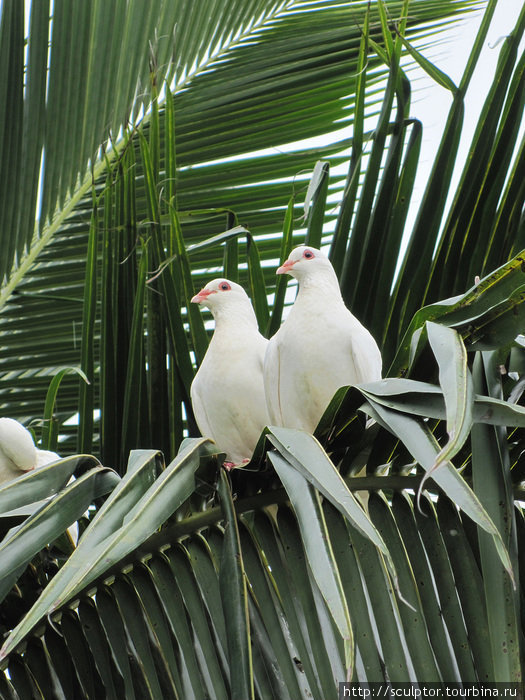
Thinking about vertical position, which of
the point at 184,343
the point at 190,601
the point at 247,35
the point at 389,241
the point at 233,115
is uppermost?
the point at 247,35

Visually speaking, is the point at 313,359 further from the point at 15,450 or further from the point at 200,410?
the point at 15,450

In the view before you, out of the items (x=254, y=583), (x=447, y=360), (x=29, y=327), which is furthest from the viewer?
(x=29, y=327)

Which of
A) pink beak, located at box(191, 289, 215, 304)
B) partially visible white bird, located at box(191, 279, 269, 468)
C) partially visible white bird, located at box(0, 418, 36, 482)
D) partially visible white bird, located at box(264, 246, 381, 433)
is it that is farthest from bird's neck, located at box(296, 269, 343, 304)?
partially visible white bird, located at box(0, 418, 36, 482)

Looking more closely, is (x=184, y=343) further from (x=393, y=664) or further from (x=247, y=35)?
(x=247, y=35)

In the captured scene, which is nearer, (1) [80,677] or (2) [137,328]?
(1) [80,677]

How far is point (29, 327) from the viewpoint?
2.64 meters

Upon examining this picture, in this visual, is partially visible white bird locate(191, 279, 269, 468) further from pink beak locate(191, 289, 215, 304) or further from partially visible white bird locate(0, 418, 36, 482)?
partially visible white bird locate(0, 418, 36, 482)

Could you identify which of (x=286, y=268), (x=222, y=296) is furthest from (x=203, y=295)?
(x=286, y=268)

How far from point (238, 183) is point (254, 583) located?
5.75 ft

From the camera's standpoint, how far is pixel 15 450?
173 cm

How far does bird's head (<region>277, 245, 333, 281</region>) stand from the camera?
71.7 inches

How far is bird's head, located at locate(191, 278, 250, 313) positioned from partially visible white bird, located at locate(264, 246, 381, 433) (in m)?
0.34

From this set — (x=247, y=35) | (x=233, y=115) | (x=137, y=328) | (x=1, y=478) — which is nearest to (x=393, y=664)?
(x=137, y=328)

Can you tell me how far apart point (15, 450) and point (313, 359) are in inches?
23.0
